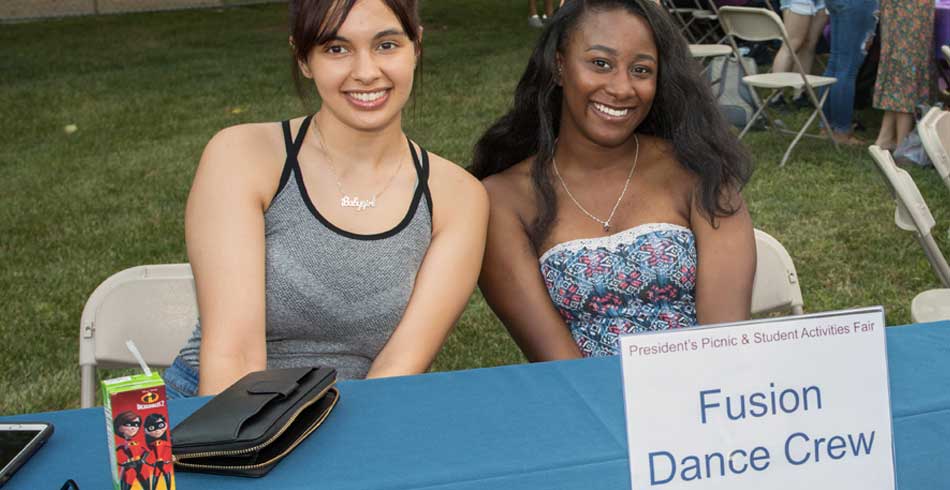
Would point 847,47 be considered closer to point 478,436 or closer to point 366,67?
point 366,67

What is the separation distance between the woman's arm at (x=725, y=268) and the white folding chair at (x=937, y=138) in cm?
130

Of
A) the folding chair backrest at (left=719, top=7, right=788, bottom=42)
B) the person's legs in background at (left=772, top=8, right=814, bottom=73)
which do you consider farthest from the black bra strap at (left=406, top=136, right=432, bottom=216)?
the person's legs in background at (left=772, top=8, right=814, bottom=73)

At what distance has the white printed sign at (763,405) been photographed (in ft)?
4.24

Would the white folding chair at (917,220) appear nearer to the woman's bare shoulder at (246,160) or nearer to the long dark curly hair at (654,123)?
the long dark curly hair at (654,123)

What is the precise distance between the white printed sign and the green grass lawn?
277cm

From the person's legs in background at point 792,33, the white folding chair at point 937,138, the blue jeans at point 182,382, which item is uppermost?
the white folding chair at point 937,138

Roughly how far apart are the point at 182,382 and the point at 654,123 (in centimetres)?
126

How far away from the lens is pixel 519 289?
101 inches

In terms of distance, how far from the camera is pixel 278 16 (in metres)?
15.4

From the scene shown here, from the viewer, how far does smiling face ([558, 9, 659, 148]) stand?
2.52m

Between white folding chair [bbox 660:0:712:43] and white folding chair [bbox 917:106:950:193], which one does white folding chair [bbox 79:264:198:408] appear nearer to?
white folding chair [bbox 917:106:950:193]

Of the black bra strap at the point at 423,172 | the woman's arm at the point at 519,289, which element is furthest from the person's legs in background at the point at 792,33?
the black bra strap at the point at 423,172

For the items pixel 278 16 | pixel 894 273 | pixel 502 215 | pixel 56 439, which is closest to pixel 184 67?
pixel 278 16

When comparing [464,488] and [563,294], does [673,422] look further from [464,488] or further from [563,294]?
[563,294]
